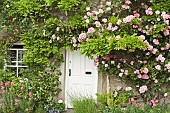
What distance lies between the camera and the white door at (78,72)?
8.24 meters

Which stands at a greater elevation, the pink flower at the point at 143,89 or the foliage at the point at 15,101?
the pink flower at the point at 143,89

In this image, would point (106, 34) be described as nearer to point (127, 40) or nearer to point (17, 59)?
point (127, 40)

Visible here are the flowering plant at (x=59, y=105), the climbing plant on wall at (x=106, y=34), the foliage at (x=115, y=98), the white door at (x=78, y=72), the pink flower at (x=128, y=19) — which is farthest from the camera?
the white door at (x=78, y=72)

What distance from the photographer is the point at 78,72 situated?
827cm

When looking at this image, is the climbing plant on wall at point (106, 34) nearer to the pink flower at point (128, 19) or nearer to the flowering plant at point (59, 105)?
the pink flower at point (128, 19)

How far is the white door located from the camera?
824 centimetres

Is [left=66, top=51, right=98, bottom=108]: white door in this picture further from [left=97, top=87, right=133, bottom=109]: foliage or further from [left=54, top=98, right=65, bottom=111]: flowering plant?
[left=97, top=87, right=133, bottom=109]: foliage

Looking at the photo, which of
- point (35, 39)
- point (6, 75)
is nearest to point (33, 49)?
point (35, 39)

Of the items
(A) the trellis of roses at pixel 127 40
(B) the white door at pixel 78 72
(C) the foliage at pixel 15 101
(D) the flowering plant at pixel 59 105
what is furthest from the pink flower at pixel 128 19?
(C) the foliage at pixel 15 101

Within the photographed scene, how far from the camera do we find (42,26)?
8.07m

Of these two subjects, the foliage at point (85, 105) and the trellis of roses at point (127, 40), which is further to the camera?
the trellis of roses at point (127, 40)

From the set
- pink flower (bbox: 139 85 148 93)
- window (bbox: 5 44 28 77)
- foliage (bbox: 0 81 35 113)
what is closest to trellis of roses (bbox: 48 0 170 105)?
pink flower (bbox: 139 85 148 93)

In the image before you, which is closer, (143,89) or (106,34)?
(106,34)

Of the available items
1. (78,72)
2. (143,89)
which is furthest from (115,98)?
(78,72)
